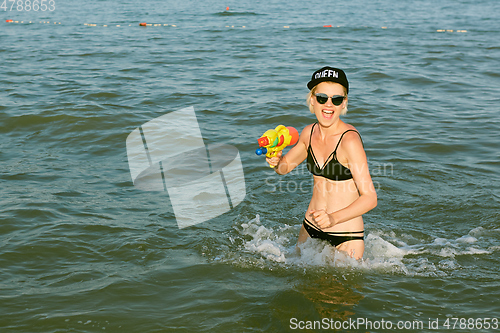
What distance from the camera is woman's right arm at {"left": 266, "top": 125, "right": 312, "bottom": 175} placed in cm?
486

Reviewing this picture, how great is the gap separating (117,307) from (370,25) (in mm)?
20804

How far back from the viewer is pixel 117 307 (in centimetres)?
461

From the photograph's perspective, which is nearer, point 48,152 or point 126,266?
point 126,266

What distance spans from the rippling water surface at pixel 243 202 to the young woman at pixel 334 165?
32 centimetres

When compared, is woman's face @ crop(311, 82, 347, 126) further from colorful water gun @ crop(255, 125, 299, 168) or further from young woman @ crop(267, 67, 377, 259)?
colorful water gun @ crop(255, 125, 299, 168)

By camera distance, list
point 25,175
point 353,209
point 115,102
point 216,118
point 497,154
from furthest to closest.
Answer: point 115,102
point 216,118
point 497,154
point 25,175
point 353,209

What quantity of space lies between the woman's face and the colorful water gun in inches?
16.1

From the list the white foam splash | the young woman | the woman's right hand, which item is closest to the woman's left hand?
the young woman

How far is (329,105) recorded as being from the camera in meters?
4.37

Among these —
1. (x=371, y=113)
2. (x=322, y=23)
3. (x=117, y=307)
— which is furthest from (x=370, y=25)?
(x=117, y=307)

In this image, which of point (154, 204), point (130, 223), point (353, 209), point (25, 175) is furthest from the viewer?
point (25, 175)

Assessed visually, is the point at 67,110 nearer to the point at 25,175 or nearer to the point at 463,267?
the point at 25,175

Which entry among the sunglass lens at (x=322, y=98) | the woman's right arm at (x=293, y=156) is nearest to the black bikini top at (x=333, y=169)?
the woman's right arm at (x=293, y=156)

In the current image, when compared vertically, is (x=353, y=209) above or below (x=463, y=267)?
above
